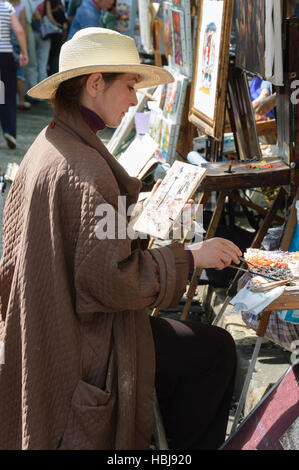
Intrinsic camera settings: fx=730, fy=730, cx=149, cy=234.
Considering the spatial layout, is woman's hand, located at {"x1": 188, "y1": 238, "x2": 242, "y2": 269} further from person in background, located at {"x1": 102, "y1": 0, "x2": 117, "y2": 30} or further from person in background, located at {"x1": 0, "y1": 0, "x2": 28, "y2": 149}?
person in background, located at {"x1": 102, "y1": 0, "x2": 117, "y2": 30}

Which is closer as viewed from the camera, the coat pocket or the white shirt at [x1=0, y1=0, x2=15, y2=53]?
the coat pocket

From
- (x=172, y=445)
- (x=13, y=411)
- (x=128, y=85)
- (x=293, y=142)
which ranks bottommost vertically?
(x=172, y=445)

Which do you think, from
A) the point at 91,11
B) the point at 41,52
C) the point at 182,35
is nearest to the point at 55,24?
the point at 41,52

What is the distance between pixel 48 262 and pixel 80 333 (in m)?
0.23

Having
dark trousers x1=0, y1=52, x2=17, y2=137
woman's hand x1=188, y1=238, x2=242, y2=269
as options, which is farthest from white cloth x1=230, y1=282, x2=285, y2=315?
dark trousers x1=0, y1=52, x2=17, y2=137

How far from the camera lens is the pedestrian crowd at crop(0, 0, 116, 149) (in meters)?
7.06

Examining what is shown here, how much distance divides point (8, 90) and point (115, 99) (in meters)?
5.31

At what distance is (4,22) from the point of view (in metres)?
6.79

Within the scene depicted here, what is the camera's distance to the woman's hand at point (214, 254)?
87.4 inches

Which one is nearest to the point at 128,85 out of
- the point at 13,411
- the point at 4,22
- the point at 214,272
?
the point at 13,411

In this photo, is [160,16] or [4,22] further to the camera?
[4,22]

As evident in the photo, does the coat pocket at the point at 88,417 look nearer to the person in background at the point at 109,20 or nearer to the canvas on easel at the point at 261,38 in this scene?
the canvas on easel at the point at 261,38

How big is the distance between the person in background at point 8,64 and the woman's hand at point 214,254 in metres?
5.17

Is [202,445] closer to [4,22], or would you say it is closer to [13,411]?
[13,411]
